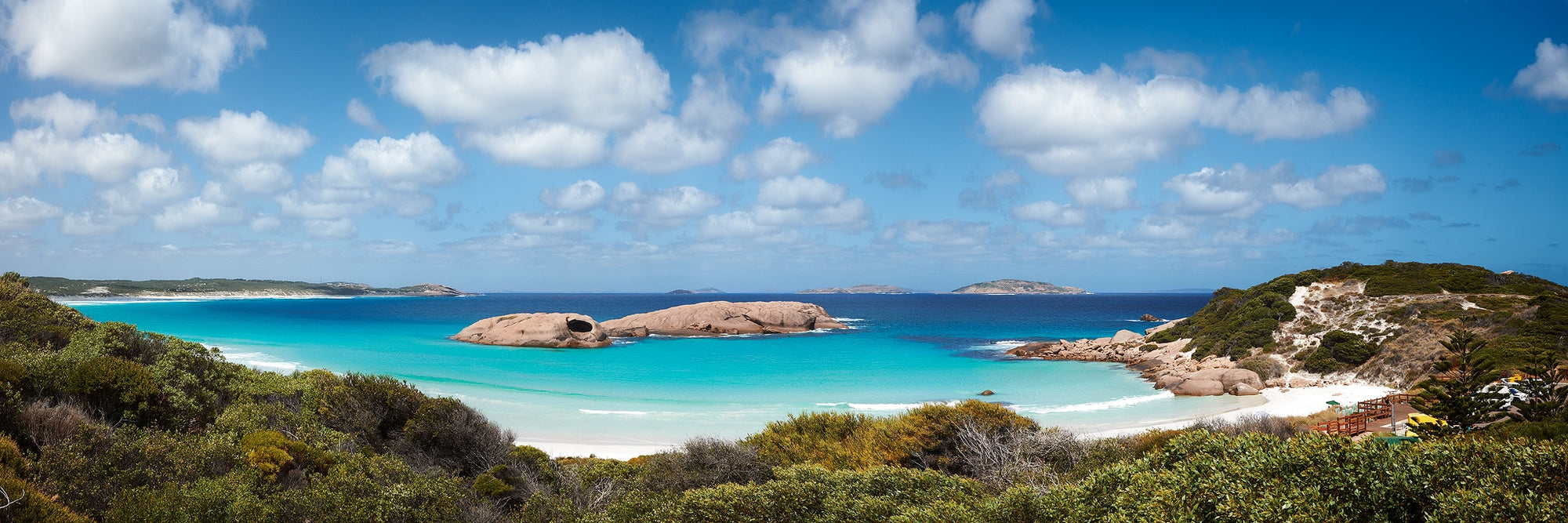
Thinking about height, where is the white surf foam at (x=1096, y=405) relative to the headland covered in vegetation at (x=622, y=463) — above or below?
below

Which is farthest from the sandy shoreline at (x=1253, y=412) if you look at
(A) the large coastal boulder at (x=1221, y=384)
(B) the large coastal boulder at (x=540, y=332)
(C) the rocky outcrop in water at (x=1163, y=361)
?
(B) the large coastal boulder at (x=540, y=332)

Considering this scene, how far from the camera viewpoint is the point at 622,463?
1204cm

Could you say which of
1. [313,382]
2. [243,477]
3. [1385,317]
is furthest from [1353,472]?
[1385,317]

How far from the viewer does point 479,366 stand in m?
37.6

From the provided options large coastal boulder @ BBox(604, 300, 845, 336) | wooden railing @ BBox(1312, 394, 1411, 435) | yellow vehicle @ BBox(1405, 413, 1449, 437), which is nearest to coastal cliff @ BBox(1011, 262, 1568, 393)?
wooden railing @ BBox(1312, 394, 1411, 435)

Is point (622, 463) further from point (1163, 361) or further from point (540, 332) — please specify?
point (540, 332)

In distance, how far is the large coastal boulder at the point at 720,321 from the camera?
61.1 meters

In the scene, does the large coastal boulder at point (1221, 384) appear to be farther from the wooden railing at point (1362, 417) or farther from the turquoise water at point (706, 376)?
the wooden railing at point (1362, 417)

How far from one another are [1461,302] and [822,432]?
3559cm

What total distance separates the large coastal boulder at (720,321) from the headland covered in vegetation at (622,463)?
1767 inches


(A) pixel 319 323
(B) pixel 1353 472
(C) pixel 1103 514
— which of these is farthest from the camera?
(A) pixel 319 323

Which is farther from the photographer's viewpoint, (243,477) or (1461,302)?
(1461,302)

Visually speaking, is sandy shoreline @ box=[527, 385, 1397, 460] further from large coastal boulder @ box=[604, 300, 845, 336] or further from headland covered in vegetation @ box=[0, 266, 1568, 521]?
large coastal boulder @ box=[604, 300, 845, 336]

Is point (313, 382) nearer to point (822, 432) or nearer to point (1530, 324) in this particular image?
point (822, 432)
